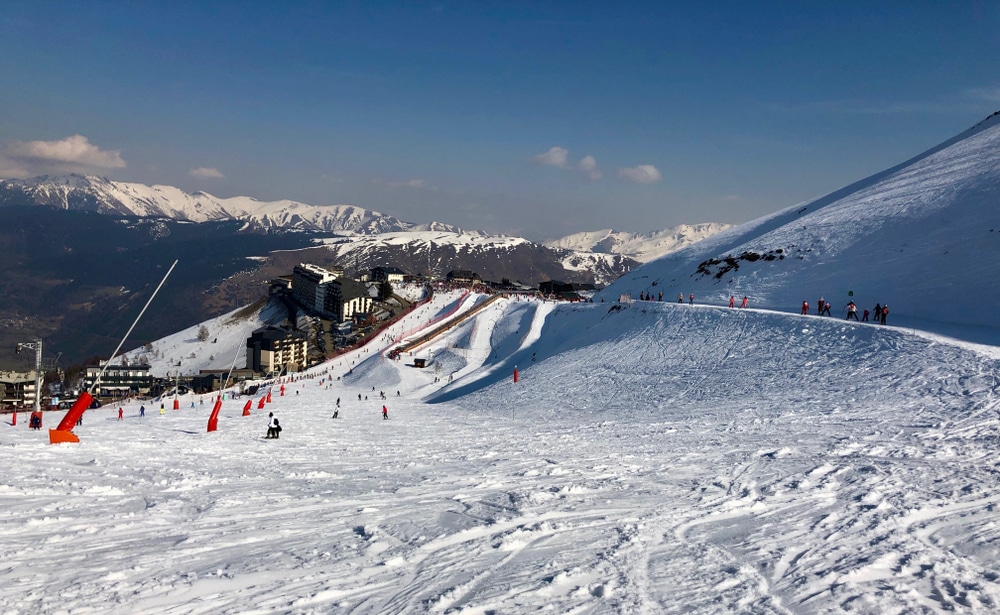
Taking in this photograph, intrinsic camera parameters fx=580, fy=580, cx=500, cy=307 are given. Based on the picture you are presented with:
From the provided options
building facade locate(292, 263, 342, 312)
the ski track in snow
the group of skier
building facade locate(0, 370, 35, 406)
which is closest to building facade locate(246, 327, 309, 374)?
building facade locate(292, 263, 342, 312)

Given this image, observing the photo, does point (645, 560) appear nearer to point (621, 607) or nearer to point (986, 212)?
point (621, 607)

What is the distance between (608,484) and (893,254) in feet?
130

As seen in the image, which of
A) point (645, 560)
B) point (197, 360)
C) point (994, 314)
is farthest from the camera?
point (197, 360)

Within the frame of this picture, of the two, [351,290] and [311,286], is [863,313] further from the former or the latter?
[311,286]

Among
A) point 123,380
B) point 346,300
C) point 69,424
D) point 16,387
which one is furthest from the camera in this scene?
point 346,300

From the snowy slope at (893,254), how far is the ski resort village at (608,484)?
33cm

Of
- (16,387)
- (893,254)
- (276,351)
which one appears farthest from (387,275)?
(893,254)

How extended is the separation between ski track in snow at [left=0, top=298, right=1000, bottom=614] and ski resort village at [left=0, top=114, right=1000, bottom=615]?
0.19 ft

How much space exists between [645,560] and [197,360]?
129m

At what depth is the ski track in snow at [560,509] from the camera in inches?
277

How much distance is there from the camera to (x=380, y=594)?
23.1ft

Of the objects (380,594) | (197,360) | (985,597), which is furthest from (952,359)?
(197,360)

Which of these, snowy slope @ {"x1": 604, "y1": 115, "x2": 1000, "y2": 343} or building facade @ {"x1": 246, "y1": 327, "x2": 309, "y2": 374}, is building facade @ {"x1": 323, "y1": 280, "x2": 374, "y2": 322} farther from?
snowy slope @ {"x1": 604, "y1": 115, "x2": 1000, "y2": 343}

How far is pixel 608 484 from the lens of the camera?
40.3 feet
